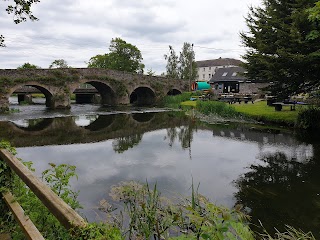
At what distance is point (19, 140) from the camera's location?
13219 mm

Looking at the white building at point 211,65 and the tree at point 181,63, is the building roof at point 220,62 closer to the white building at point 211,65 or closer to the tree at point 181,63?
the white building at point 211,65

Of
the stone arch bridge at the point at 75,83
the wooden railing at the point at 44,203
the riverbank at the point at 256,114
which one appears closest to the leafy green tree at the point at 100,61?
the stone arch bridge at the point at 75,83

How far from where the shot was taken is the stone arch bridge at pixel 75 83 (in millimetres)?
25906

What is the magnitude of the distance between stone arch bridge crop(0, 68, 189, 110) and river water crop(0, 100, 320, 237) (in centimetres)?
1041

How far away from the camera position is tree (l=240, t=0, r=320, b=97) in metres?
12.5

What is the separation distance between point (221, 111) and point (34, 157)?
14438 mm

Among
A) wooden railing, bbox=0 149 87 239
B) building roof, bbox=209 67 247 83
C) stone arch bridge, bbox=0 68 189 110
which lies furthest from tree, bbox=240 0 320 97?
building roof, bbox=209 67 247 83

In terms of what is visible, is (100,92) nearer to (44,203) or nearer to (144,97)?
(144,97)

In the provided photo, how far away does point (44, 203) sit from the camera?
2334 millimetres

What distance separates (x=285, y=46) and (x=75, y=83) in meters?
22.5

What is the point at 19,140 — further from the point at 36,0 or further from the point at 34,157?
the point at 36,0

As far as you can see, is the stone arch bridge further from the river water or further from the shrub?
the shrub

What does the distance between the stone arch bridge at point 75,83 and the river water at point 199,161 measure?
1041cm

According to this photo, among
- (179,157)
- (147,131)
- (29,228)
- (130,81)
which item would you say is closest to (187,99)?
(130,81)
